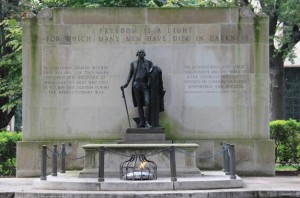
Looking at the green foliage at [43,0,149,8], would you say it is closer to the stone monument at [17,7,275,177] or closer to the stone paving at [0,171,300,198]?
the stone monument at [17,7,275,177]

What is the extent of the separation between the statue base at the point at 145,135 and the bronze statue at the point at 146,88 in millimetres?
367

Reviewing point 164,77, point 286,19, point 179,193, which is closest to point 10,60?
point 164,77

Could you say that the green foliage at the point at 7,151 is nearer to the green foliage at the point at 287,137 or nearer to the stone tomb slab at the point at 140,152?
the stone tomb slab at the point at 140,152

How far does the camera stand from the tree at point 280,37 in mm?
29797

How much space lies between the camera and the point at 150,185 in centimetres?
1505

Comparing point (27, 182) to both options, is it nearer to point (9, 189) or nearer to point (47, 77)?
point (9, 189)

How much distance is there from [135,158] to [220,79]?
17.8 feet

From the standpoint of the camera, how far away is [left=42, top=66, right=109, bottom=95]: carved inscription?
20656 millimetres

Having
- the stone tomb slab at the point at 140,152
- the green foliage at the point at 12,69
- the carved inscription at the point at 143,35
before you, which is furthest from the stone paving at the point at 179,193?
the green foliage at the point at 12,69

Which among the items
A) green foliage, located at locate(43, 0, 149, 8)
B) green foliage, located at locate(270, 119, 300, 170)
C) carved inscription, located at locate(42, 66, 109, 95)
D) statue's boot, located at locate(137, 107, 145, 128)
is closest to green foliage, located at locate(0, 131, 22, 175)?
carved inscription, located at locate(42, 66, 109, 95)

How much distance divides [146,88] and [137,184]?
4.88m

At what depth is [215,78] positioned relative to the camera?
67.9 feet

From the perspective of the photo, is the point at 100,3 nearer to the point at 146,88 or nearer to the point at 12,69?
the point at 12,69

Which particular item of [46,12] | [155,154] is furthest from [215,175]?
[46,12]
